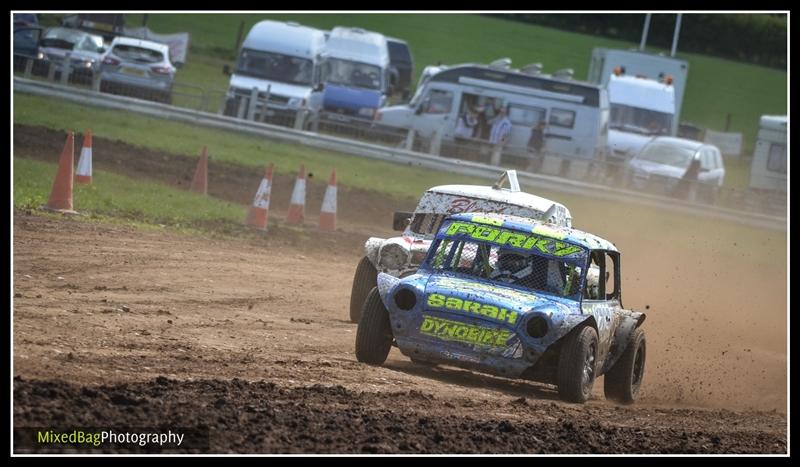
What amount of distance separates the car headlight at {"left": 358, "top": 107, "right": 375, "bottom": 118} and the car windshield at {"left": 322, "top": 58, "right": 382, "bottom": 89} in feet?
2.36

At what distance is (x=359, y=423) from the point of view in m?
8.08

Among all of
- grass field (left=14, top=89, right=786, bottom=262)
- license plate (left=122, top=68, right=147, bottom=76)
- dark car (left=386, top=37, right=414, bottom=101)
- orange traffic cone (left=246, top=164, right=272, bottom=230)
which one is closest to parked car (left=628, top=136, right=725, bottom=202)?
grass field (left=14, top=89, right=786, bottom=262)

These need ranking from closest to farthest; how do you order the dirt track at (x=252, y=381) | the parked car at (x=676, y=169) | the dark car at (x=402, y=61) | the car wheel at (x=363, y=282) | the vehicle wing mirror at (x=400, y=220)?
1. the dirt track at (x=252, y=381)
2. the car wheel at (x=363, y=282)
3. the vehicle wing mirror at (x=400, y=220)
4. the parked car at (x=676, y=169)
5. the dark car at (x=402, y=61)

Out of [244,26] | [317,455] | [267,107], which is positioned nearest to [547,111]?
[267,107]

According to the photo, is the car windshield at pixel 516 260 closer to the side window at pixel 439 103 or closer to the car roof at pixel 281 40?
the side window at pixel 439 103

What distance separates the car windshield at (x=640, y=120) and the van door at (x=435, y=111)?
261 inches

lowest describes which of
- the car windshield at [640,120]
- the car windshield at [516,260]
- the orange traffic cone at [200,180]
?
the orange traffic cone at [200,180]

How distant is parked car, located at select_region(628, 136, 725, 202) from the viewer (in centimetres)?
2883

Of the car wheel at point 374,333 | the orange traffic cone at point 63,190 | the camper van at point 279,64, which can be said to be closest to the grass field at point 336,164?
the camper van at point 279,64

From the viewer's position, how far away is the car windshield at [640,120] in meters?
38.6

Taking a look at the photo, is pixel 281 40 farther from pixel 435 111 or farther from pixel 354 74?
pixel 435 111

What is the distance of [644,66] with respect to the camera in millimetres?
42000

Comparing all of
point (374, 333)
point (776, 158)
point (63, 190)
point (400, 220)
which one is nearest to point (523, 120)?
point (776, 158)

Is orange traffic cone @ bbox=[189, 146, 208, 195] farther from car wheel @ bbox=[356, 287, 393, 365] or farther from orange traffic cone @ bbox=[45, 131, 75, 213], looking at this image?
car wheel @ bbox=[356, 287, 393, 365]
